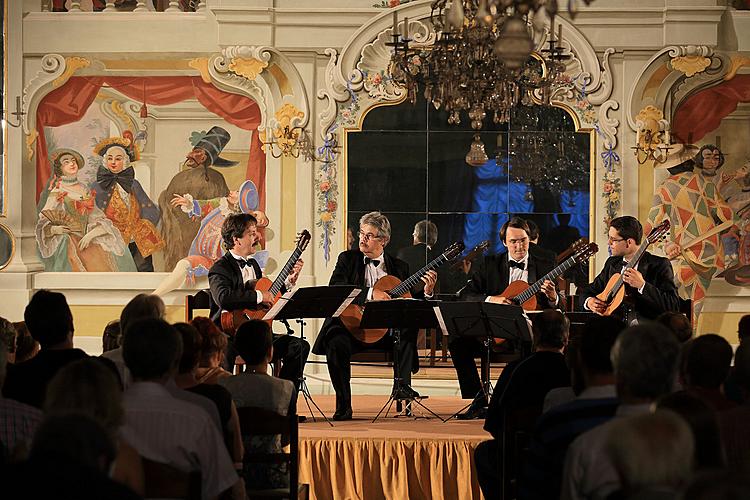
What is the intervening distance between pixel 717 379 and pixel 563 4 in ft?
26.1

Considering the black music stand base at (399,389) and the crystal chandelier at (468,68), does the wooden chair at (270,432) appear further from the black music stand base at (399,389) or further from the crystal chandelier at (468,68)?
the crystal chandelier at (468,68)

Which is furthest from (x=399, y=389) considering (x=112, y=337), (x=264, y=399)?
(x=112, y=337)

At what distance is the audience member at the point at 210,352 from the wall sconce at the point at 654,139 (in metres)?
6.74

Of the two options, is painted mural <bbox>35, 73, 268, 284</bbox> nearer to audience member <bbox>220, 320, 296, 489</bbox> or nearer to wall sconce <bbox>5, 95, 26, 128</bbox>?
wall sconce <bbox>5, 95, 26, 128</bbox>

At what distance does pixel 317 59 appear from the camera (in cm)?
1138

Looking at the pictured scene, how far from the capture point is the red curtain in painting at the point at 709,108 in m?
11.2

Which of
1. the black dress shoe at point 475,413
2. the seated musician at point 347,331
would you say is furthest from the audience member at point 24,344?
the black dress shoe at point 475,413

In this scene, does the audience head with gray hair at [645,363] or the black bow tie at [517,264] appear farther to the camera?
the black bow tie at [517,264]

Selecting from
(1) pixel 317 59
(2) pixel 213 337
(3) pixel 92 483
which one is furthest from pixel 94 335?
(3) pixel 92 483

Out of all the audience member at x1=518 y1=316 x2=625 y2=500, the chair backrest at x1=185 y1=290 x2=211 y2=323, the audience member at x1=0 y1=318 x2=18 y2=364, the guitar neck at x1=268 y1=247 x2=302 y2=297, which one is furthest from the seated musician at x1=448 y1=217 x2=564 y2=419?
the audience member at x1=518 y1=316 x2=625 y2=500

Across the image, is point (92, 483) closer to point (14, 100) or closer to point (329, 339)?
point (329, 339)

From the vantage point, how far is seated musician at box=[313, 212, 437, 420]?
8.13 metres

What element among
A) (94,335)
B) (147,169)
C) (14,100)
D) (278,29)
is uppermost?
(278,29)

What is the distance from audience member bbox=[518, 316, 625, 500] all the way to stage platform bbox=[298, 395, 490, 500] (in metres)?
2.78
